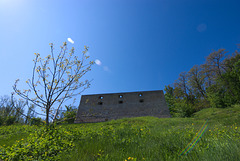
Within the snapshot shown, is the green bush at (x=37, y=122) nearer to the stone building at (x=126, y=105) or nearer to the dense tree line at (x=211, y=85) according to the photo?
the stone building at (x=126, y=105)

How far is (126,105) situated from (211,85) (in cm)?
1476

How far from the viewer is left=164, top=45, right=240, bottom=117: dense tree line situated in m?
13.8

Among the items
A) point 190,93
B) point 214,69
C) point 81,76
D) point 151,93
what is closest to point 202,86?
point 190,93

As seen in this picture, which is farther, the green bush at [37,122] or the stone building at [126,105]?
the stone building at [126,105]

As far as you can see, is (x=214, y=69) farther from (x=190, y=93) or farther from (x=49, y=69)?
(x=49, y=69)

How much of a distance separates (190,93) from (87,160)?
2830cm

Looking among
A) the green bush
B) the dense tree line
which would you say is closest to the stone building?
the dense tree line

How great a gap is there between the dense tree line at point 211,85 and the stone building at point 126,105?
10.7 feet

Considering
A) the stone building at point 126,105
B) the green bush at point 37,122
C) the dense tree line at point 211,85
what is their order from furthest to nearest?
the stone building at point 126,105 → the dense tree line at point 211,85 → the green bush at point 37,122

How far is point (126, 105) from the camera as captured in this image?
62.5 feet

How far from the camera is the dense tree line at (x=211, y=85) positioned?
13.8 metres

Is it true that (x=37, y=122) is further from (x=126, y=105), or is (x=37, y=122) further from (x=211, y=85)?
(x=211, y=85)

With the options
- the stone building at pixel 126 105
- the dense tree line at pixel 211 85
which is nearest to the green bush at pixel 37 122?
the stone building at pixel 126 105

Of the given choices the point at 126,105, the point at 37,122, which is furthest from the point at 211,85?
the point at 37,122
